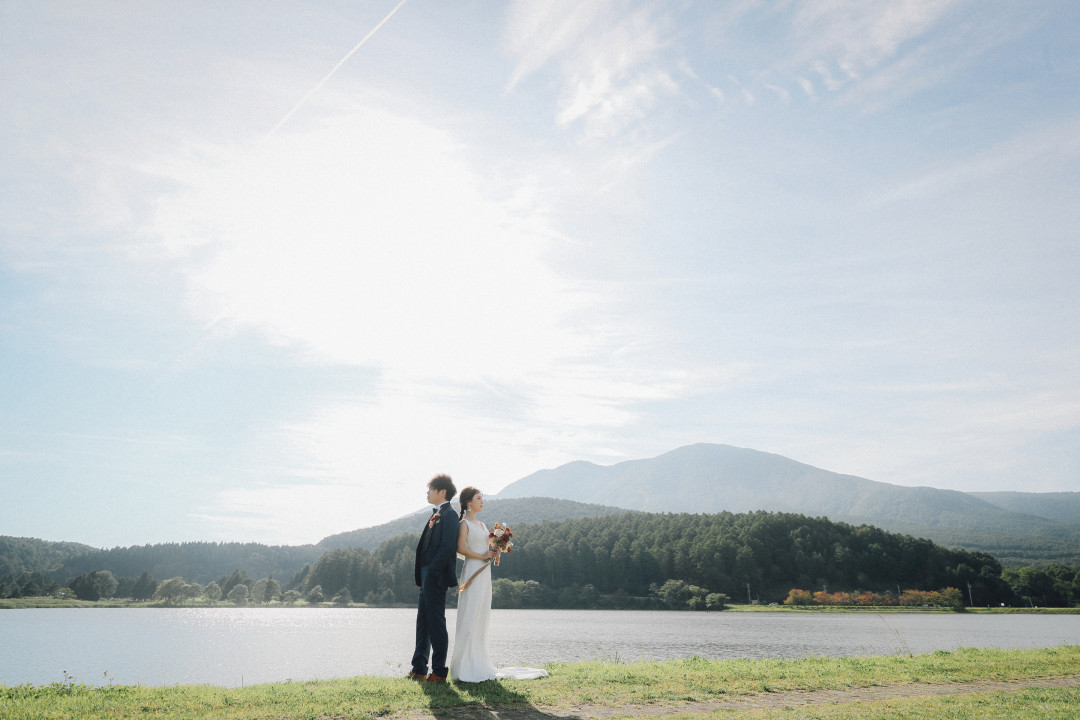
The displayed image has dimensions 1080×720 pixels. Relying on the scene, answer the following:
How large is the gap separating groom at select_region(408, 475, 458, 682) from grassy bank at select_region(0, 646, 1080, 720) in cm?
59

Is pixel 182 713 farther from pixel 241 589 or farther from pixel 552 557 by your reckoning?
pixel 241 589

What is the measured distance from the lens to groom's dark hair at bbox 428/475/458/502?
445 inches

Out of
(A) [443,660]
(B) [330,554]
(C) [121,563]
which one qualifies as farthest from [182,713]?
(C) [121,563]

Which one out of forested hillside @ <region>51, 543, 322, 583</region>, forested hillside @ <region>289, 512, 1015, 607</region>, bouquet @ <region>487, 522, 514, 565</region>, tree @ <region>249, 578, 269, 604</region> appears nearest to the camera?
bouquet @ <region>487, 522, 514, 565</region>

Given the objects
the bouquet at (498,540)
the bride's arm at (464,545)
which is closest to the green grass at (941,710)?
the bouquet at (498,540)

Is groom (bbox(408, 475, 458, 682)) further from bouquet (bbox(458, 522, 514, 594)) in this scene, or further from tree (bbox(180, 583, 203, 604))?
tree (bbox(180, 583, 203, 604))

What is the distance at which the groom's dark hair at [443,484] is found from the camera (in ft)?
37.1

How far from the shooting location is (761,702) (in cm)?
1017

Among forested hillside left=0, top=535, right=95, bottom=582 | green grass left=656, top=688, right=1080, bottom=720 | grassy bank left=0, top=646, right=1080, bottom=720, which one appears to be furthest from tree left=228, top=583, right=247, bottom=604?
green grass left=656, top=688, right=1080, bottom=720

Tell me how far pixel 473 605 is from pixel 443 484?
223cm

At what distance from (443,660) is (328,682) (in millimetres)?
2201

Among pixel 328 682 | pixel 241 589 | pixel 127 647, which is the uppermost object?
pixel 328 682

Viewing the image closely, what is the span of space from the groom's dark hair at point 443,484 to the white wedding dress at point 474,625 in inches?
24.0

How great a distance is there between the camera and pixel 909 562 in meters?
124
